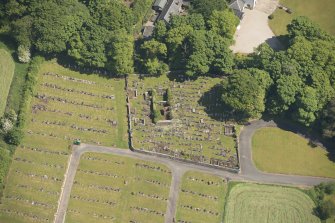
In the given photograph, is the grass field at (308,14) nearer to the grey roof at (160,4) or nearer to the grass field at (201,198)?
the grey roof at (160,4)

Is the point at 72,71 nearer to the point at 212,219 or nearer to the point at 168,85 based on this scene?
the point at 168,85

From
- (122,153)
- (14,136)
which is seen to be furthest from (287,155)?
(14,136)

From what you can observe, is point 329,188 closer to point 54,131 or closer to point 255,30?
point 255,30

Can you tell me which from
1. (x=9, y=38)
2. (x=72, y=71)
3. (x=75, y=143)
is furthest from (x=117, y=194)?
(x=9, y=38)

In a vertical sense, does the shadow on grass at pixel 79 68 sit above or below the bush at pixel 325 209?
above

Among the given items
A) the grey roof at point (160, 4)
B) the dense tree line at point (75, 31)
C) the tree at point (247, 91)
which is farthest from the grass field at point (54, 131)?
the tree at point (247, 91)

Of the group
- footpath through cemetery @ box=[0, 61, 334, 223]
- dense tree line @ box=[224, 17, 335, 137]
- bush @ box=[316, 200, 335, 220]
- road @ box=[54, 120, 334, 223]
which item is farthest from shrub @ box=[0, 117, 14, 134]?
bush @ box=[316, 200, 335, 220]
